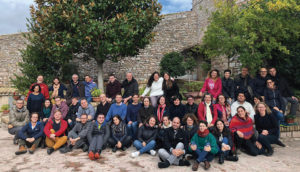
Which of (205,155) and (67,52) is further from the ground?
(67,52)

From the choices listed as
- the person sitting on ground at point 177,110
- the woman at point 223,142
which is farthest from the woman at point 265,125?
the person sitting on ground at point 177,110

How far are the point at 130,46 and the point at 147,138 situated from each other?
4.59m

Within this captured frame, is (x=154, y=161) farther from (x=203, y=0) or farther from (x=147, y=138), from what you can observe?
(x=203, y=0)

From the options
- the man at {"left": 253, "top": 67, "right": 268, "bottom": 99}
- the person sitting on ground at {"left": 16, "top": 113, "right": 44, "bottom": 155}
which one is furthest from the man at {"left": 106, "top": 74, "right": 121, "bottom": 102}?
the man at {"left": 253, "top": 67, "right": 268, "bottom": 99}

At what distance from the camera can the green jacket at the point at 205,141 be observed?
374 centimetres

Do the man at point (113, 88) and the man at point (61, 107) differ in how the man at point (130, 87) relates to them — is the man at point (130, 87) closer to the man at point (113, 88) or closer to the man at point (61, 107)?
the man at point (113, 88)

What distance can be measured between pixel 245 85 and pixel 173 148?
9.85 feet

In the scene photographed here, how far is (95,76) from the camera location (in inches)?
484


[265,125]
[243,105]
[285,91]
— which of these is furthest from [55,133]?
[285,91]

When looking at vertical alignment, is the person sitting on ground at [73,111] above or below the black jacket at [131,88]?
below

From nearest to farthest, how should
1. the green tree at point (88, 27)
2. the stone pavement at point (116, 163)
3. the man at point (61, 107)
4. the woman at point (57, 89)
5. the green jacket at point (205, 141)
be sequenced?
the stone pavement at point (116, 163) → the green jacket at point (205, 141) → the man at point (61, 107) → the woman at point (57, 89) → the green tree at point (88, 27)

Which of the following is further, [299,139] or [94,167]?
[299,139]

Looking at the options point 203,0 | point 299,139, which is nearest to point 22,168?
point 299,139

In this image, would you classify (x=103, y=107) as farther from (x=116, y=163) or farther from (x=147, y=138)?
(x=116, y=163)
